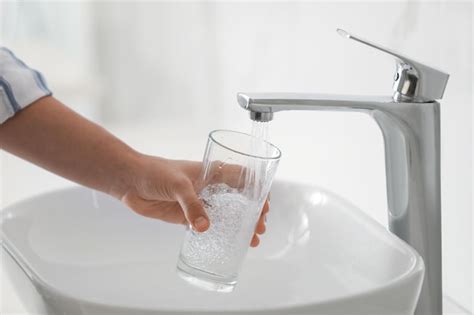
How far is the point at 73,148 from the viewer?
2.78 feet

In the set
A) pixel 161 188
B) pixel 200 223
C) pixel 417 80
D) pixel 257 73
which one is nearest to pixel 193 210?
pixel 200 223

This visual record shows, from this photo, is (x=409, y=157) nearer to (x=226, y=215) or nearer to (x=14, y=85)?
(x=226, y=215)

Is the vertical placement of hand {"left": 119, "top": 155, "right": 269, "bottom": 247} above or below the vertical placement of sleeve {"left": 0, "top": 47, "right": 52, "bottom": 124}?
below

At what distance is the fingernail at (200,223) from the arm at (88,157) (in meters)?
0.14

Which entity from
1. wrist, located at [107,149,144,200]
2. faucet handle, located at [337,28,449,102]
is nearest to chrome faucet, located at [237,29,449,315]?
faucet handle, located at [337,28,449,102]

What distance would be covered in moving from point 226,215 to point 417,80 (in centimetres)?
22

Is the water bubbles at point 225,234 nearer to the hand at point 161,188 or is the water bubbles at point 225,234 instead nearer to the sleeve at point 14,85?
the hand at point 161,188

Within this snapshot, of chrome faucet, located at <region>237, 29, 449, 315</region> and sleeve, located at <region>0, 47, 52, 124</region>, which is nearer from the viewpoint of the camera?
chrome faucet, located at <region>237, 29, 449, 315</region>

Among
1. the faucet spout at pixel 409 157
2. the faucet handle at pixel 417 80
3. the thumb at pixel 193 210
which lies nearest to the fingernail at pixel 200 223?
the thumb at pixel 193 210

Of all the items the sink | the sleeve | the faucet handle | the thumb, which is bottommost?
the sink

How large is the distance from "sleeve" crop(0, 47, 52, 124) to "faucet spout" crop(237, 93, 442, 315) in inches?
10.6

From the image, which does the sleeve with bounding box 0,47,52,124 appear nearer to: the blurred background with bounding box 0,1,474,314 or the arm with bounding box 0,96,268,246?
the arm with bounding box 0,96,268,246

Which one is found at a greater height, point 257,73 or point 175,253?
point 257,73

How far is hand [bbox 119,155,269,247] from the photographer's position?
30.9 inches
